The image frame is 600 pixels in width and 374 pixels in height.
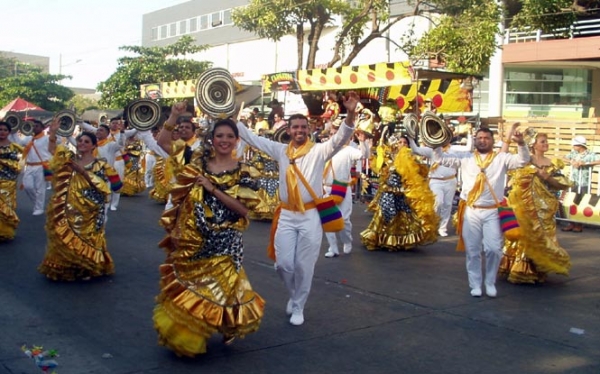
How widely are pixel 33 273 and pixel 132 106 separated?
9.23 feet

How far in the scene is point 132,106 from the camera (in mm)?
7391

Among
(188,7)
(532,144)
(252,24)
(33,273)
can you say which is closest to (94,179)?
(33,273)

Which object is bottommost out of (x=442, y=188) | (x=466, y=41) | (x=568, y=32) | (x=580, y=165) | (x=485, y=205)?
(x=442, y=188)

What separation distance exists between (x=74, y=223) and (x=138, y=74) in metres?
27.7

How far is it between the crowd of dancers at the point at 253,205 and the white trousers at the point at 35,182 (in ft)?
0.07

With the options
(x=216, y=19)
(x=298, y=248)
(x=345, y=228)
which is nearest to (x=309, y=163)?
(x=298, y=248)

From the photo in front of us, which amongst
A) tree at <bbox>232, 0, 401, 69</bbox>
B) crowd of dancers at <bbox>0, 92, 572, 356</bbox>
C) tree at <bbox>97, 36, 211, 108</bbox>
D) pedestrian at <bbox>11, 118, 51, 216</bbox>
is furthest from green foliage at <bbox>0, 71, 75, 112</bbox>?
crowd of dancers at <bbox>0, 92, 572, 356</bbox>

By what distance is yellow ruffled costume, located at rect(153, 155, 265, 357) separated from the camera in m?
5.47

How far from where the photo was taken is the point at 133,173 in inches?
752

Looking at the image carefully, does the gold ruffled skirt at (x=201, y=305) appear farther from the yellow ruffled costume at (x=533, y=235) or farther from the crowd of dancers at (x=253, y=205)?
the yellow ruffled costume at (x=533, y=235)

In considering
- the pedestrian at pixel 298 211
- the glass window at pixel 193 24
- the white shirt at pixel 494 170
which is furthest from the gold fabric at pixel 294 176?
the glass window at pixel 193 24

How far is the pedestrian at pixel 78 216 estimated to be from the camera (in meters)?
8.32

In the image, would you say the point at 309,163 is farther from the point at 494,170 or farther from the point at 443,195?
the point at 443,195

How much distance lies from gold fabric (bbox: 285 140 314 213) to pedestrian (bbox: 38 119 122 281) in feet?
9.08
